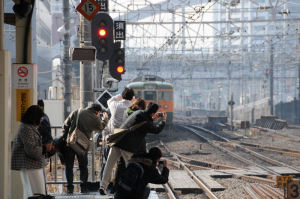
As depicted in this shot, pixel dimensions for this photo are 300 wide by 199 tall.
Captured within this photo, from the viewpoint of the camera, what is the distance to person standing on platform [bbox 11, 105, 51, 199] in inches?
198

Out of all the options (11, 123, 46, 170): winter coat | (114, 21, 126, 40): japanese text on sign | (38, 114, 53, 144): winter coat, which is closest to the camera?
(11, 123, 46, 170): winter coat

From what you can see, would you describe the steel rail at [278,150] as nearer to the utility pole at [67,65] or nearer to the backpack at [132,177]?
the utility pole at [67,65]

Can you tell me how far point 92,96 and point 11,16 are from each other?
3231 millimetres

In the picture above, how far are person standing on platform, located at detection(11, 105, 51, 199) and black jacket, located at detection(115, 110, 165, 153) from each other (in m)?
1.48

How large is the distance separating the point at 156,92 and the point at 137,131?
59.2ft

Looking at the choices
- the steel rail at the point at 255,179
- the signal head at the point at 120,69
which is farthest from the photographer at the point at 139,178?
the steel rail at the point at 255,179

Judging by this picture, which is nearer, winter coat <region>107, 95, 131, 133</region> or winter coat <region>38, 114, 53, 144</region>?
winter coat <region>38, 114, 53, 144</region>

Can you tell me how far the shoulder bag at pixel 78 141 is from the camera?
7.00 meters

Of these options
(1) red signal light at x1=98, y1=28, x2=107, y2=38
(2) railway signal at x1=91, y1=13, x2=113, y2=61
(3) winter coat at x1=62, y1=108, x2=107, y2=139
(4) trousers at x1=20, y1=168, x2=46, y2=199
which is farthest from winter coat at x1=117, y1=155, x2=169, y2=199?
(1) red signal light at x1=98, y1=28, x2=107, y2=38

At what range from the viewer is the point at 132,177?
4910 mm

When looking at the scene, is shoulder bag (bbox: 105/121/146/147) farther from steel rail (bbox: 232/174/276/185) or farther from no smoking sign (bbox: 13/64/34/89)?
steel rail (bbox: 232/174/276/185)

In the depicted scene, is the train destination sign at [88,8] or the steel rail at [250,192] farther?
the steel rail at [250,192]

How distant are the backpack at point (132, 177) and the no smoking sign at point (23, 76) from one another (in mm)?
2267

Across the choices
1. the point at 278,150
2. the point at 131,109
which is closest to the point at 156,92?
the point at 278,150
